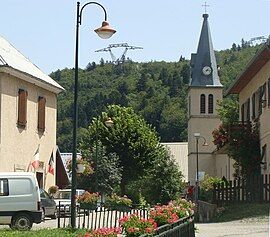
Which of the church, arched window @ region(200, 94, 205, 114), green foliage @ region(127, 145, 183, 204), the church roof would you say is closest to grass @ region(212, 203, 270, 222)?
green foliage @ region(127, 145, 183, 204)

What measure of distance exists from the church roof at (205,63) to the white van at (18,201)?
64.5 metres

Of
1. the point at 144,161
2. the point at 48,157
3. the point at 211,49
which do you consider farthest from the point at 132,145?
the point at 211,49

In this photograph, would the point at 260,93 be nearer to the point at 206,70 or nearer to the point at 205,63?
the point at 205,63

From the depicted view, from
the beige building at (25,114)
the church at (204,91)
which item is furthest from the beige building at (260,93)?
the church at (204,91)

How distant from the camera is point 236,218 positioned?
3017 cm

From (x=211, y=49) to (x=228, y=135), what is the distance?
50433 millimetres

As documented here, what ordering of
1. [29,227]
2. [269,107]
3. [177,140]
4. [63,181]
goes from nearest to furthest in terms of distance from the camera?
1. [29,227]
2. [269,107]
3. [63,181]
4. [177,140]

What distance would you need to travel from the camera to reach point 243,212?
103 feet

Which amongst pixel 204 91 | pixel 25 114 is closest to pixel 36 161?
pixel 25 114

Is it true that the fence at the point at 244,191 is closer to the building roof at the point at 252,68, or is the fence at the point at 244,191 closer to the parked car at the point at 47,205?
the building roof at the point at 252,68

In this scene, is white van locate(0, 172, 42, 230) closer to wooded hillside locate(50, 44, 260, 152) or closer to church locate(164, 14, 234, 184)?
church locate(164, 14, 234, 184)

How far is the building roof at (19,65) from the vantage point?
35812 mm

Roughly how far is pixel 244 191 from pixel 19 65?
1277cm

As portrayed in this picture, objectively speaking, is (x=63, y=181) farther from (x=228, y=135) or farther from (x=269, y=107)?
(x=269, y=107)
